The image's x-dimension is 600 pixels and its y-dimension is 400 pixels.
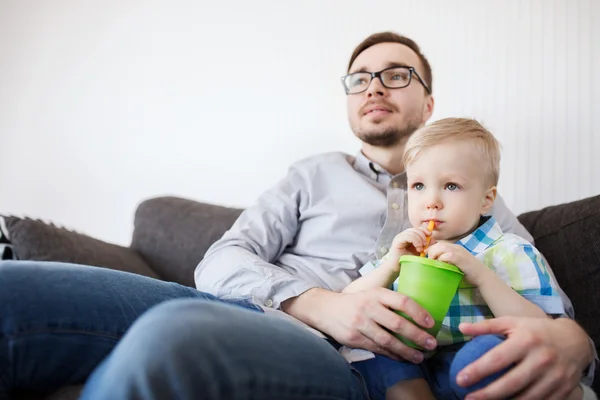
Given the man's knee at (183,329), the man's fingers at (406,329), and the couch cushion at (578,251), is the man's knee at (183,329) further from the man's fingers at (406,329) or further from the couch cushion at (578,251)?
the couch cushion at (578,251)

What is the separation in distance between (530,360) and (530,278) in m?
0.22

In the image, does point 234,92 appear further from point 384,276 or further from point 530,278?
point 530,278

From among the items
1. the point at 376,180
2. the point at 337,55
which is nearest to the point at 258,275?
the point at 376,180

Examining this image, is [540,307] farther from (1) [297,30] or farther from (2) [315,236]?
(1) [297,30]

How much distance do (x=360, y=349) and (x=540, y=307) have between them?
362 millimetres

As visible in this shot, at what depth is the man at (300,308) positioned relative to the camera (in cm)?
66

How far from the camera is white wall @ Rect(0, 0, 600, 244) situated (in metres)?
2.09

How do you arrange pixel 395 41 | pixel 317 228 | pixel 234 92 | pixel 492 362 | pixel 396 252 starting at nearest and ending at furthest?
pixel 492 362
pixel 396 252
pixel 317 228
pixel 395 41
pixel 234 92

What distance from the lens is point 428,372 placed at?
1087mm

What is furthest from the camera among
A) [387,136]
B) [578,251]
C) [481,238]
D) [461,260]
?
[387,136]

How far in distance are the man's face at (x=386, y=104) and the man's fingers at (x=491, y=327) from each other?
2.99ft

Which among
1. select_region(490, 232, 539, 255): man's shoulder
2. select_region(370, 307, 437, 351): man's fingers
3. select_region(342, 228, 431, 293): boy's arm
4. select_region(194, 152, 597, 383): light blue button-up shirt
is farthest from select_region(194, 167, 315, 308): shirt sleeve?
select_region(490, 232, 539, 255): man's shoulder

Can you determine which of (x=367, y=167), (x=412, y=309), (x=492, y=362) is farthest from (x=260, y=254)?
(x=492, y=362)

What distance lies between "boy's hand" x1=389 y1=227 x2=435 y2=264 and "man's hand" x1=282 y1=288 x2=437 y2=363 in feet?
0.28
